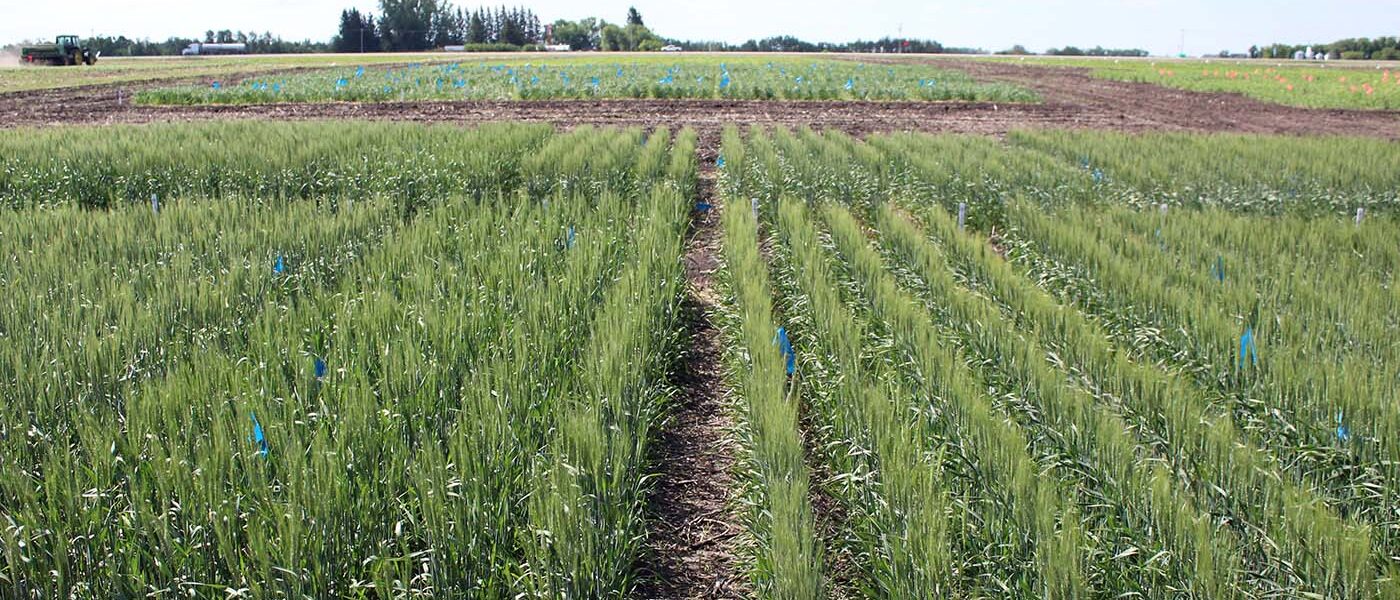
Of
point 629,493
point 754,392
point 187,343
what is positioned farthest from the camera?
point 187,343

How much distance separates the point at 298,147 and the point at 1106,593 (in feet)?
33.1

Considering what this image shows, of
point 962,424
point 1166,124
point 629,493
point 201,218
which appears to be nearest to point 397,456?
point 629,493

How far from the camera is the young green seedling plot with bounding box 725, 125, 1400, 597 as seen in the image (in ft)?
8.54

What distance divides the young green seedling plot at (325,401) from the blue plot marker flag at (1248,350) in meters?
2.36

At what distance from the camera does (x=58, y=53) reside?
1681 inches

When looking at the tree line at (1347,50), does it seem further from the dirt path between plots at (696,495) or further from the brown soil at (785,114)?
the dirt path between plots at (696,495)

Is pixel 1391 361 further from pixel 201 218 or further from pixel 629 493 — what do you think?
pixel 201 218

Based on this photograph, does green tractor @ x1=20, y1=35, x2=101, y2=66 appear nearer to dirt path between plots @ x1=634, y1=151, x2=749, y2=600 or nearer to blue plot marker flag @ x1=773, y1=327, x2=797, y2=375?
dirt path between plots @ x1=634, y1=151, x2=749, y2=600

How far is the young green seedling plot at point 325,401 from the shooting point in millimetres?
2607

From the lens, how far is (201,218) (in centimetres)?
698

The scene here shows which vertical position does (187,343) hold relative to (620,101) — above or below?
below

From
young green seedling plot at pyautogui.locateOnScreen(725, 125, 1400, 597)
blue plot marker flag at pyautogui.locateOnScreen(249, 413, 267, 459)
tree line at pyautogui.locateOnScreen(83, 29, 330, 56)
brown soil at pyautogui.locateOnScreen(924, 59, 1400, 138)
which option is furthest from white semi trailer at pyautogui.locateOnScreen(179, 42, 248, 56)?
blue plot marker flag at pyautogui.locateOnScreen(249, 413, 267, 459)

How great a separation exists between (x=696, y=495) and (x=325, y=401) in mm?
1434

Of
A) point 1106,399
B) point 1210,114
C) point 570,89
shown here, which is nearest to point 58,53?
point 570,89
